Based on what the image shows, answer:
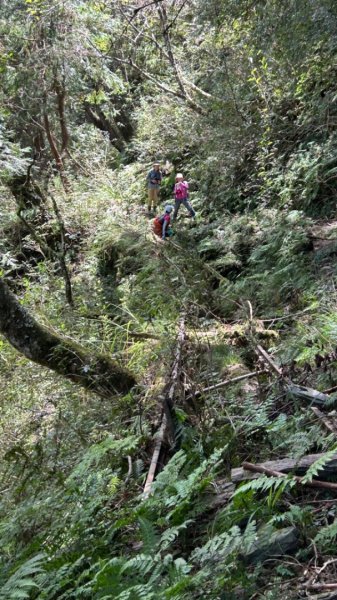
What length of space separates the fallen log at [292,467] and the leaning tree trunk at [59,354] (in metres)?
2.74

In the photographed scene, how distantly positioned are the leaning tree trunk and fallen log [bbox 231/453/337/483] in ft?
8.99

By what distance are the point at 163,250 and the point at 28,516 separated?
8.15 metres

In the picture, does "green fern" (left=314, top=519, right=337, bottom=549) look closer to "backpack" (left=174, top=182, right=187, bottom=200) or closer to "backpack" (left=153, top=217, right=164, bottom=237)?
"backpack" (left=153, top=217, right=164, bottom=237)

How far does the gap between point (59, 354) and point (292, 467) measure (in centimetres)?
362

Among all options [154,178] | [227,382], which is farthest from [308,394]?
[154,178]

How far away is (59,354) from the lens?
22.6 feet

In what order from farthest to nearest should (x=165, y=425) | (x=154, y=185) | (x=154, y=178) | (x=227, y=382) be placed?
(x=154, y=185)
(x=154, y=178)
(x=227, y=382)
(x=165, y=425)

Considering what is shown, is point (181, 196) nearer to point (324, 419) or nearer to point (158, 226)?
point (158, 226)

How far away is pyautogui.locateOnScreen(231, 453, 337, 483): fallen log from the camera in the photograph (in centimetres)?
368

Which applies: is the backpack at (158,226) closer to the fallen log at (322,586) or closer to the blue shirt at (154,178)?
the blue shirt at (154,178)

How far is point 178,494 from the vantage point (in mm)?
4020

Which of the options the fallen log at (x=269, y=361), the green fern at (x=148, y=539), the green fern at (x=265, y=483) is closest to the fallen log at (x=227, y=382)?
the fallen log at (x=269, y=361)

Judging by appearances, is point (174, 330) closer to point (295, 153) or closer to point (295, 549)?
point (295, 549)

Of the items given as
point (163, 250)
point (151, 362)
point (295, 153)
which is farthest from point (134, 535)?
point (295, 153)
